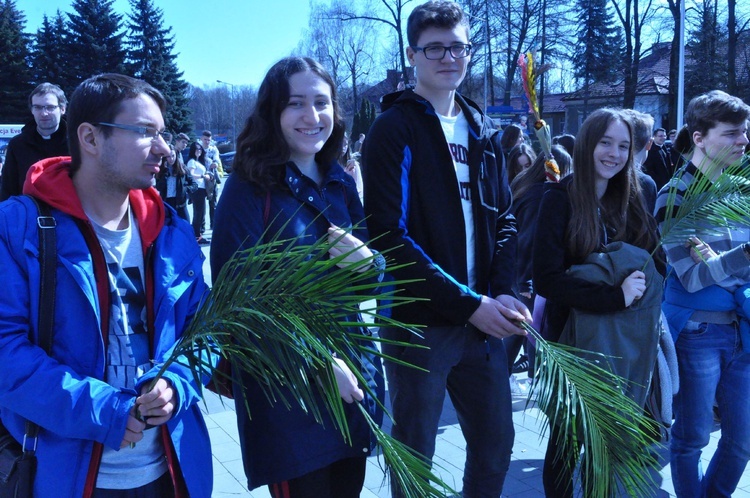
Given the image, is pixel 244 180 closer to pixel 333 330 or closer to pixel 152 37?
pixel 333 330

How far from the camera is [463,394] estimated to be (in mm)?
2756

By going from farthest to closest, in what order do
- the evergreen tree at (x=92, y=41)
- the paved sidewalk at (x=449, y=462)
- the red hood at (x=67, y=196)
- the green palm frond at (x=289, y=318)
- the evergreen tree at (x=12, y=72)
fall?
the evergreen tree at (x=92, y=41), the evergreen tree at (x=12, y=72), the paved sidewalk at (x=449, y=462), the red hood at (x=67, y=196), the green palm frond at (x=289, y=318)

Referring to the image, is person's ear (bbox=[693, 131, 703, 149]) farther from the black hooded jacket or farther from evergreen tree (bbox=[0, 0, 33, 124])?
evergreen tree (bbox=[0, 0, 33, 124])

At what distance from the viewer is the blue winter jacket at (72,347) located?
172 cm

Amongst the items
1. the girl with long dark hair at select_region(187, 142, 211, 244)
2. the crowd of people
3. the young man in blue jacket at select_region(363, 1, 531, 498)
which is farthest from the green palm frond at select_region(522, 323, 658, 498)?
the girl with long dark hair at select_region(187, 142, 211, 244)

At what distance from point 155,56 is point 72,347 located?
56.6 metres

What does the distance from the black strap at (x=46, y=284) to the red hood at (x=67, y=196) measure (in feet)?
0.20

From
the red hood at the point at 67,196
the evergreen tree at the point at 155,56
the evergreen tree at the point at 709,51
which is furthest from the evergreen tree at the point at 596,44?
the red hood at the point at 67,196

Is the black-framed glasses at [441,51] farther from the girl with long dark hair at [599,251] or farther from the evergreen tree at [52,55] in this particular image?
the evergreen tree at [52,55]

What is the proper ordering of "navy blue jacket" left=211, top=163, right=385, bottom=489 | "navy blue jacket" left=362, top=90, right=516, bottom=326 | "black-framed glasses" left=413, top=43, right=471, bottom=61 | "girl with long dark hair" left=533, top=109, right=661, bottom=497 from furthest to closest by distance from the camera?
1. "girl with long dark hair" left=533, top=109, right=661, bottom=497
2. "black-framed glasses" left=413, top=43, right=471, bottom=61
3. "navy blue jacket" left=362, top=90, right=516, bottom=326
4. "navy blue jacket" left=211, top=163, right=385, bottom=489

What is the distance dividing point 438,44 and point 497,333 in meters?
1.11

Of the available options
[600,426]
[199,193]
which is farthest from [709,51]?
[600,426]

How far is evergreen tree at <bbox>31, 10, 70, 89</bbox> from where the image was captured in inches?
1941

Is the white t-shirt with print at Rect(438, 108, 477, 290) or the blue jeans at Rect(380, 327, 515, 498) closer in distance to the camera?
the blue jeans at Rect(380, 327, 515, 498)
